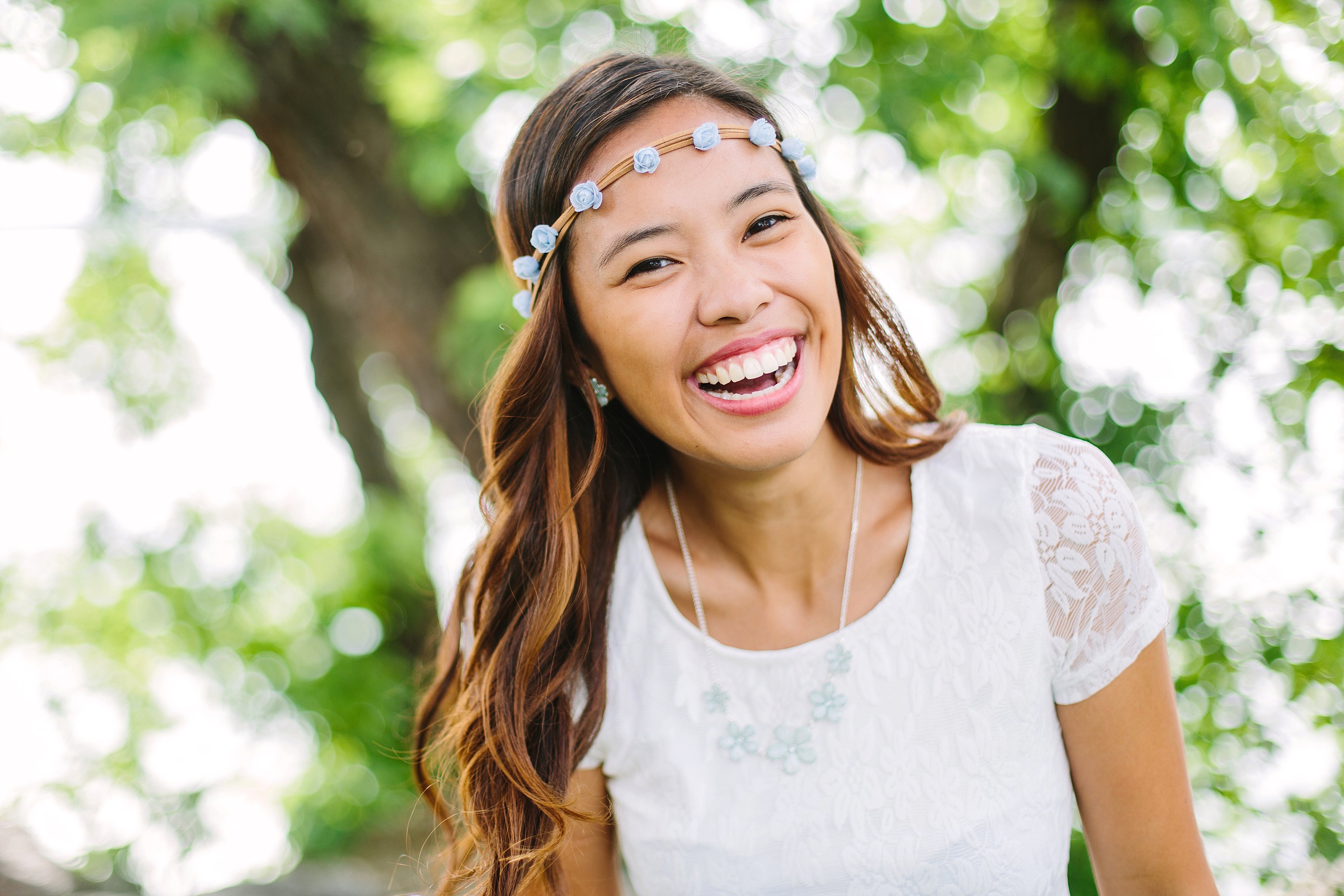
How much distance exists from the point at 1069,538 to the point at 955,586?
0.23 metres

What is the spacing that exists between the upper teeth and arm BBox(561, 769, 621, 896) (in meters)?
0.93

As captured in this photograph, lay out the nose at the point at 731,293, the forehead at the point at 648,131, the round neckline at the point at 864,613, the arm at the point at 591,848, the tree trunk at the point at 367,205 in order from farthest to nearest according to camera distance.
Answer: the tree trunk at the point at 367,205
the arm at the point at 591,848
the round neckline at the point at 864,613
the forehead at the point at 648,131
the nose at the point at 731,293

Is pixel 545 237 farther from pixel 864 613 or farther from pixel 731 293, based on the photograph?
pixel 864 613

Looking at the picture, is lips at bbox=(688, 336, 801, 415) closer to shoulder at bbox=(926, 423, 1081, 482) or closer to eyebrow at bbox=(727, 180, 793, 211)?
eyebrow at bbox=(727, 180, 793, 211)

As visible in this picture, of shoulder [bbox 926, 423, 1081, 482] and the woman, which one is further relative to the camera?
shoulder [bbox 926, 423, 1081, 482]

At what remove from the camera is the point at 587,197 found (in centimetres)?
184

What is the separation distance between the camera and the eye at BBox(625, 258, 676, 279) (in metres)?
1.81

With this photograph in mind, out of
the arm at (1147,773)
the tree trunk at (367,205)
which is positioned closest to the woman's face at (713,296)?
the arm at (1147,773)

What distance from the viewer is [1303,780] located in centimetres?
287

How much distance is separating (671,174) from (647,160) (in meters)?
0.05

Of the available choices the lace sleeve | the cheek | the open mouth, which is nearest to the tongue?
the open mouth

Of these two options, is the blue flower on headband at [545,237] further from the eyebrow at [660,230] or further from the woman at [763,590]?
the eyebrow at [660,230]

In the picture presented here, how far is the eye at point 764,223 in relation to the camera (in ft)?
6.07

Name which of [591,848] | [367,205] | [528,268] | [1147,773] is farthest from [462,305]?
[1147,773]
